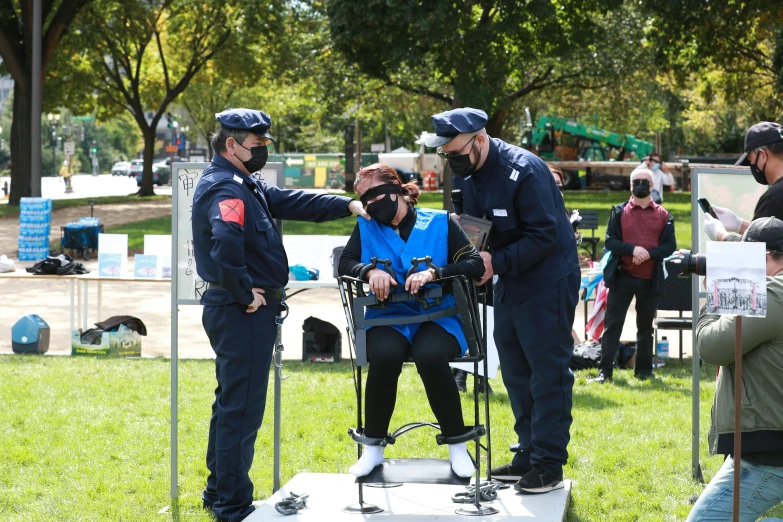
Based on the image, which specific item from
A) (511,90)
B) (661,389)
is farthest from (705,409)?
(511,90)

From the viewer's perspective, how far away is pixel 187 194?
A: 5793mm

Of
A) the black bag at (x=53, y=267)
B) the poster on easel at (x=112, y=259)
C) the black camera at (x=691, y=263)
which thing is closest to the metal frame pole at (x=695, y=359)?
the black camera at (x=691, y=263)

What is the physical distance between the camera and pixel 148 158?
3875 cm

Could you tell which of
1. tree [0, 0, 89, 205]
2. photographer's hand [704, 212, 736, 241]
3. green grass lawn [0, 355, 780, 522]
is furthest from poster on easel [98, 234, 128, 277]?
tree [0, 0, 89, 205]

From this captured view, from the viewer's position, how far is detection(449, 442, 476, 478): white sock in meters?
4.90

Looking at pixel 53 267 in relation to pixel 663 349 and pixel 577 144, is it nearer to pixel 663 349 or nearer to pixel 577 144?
pixel 663 349

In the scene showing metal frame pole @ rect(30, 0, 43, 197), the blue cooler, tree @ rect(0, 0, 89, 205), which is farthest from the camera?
tree @ rect(0, 0, 89, 205)

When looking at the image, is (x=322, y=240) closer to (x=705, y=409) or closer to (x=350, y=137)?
(x=705, y=409)

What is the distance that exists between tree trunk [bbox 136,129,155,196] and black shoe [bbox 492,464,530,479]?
34191 millimetres

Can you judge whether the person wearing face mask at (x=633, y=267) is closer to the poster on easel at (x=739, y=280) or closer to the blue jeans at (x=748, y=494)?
the blue jeans at (x=748, y=494)

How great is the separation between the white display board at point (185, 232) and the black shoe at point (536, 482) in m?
2.10

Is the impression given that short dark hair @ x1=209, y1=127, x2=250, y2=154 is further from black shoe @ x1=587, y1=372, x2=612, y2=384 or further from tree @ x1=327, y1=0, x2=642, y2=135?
tree @ x1=327, y1=0, x2=642, y2=135

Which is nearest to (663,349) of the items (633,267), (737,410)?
(633,267)

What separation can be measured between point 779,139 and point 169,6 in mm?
33136
